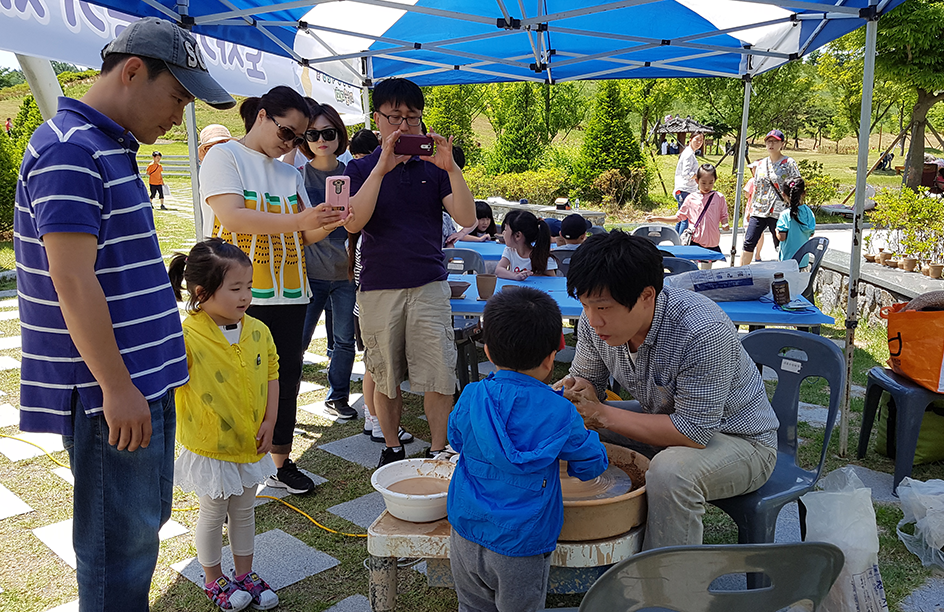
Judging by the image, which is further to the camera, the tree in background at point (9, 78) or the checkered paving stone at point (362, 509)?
the tree in background at point (9, 78)

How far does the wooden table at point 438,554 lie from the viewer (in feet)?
5.43

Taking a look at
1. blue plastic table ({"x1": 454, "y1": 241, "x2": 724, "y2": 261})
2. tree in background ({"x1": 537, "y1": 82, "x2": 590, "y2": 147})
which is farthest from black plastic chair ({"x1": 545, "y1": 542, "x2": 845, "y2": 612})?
tree in background ({"x1": 537, "y1": 82, "x2": 590, "y2": 147})

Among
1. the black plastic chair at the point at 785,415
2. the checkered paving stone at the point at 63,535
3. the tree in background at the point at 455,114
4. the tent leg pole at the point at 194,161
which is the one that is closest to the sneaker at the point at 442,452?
the black plastic chair at the point at 785,415

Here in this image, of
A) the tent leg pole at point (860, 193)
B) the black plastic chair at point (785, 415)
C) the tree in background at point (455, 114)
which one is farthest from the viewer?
the tree in background at point (455, 114)

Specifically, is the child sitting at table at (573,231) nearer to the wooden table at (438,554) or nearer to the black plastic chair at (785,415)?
the black plastic chair at (785,415)

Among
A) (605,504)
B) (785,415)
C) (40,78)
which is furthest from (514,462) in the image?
(40,78)

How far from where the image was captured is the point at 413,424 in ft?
12.8

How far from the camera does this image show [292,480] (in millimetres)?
3004

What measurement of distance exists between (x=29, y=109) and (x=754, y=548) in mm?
21267

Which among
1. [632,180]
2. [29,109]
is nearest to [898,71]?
[632,180]

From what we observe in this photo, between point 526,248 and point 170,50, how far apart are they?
123 inches

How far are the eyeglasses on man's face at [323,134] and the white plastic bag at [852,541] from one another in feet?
8.52

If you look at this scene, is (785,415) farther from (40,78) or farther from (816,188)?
(816,188)

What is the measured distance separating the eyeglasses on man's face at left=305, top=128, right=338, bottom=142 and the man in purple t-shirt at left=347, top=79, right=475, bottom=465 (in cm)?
36
